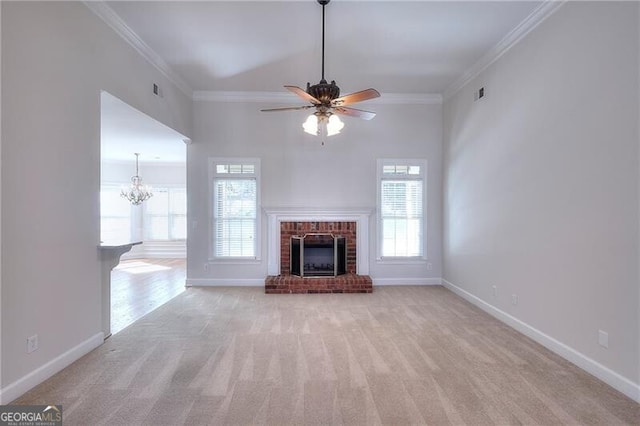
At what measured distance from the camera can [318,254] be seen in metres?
5.53

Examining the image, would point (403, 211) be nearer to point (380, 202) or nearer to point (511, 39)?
point (380, 202)

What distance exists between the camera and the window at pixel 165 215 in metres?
9.02

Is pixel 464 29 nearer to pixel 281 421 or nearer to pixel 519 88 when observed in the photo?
pixel 519 88

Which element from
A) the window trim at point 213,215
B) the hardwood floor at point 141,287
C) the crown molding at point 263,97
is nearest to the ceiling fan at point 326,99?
the crown molding at point 263,97

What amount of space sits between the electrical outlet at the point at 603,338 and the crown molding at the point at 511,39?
285 cm

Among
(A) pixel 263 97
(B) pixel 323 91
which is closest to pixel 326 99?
(B) pixel 323 91

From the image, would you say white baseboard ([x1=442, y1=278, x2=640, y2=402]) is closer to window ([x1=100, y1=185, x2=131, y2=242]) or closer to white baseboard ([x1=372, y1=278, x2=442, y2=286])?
white baseboard ([x1=372, y1=278, x2=442, y2=286])

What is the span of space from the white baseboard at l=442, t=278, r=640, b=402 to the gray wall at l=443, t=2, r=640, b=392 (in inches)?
1.4

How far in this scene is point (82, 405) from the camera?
7.13 feet

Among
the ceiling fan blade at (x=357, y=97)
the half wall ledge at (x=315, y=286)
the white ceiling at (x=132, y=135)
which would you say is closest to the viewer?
the ceiling fan blade at (x=357, y=97)

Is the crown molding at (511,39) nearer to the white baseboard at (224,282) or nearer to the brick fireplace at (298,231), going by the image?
the brick fireplace at (298,231)

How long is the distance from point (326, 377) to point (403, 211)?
3.68 m

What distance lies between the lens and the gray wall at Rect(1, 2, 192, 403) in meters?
2.19

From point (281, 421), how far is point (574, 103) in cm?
341
